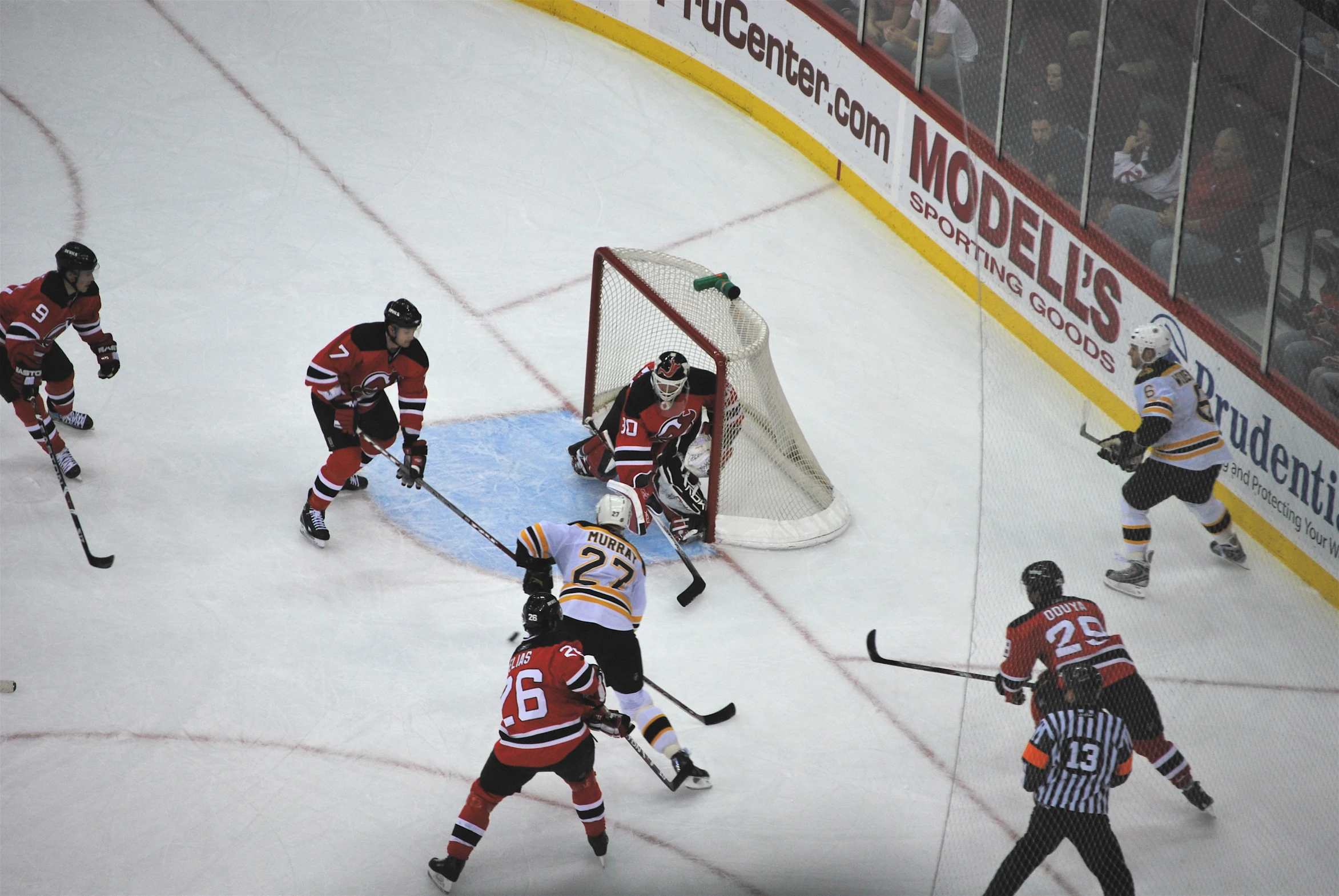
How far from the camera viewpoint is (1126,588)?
549cm

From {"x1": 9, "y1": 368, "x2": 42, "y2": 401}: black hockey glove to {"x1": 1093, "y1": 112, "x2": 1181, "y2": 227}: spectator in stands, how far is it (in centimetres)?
435

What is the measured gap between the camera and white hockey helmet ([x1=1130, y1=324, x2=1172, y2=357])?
18.7 feet

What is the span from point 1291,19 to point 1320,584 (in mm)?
2086

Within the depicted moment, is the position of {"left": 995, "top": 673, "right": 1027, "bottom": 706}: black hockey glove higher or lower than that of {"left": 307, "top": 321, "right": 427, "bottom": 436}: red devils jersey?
lower

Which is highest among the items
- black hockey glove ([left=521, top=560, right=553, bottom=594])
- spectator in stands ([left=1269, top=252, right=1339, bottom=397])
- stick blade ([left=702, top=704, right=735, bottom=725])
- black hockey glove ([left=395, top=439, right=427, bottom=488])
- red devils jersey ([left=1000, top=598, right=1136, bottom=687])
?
spectator in stands ([left=1269, top=252, right=1339, bottom=397])

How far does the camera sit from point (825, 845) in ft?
15.1

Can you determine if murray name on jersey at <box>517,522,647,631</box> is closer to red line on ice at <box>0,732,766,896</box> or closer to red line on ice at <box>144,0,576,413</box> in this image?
red line on ice at <box>0,732,766,896</box>

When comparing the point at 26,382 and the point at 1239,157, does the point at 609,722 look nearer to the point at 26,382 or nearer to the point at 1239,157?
the point at 26,382

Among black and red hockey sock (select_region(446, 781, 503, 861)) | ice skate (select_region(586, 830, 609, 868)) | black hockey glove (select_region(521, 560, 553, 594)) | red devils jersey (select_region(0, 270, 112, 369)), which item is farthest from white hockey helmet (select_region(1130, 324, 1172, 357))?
red devils jersey (select_region(0, 270, 112, 369))

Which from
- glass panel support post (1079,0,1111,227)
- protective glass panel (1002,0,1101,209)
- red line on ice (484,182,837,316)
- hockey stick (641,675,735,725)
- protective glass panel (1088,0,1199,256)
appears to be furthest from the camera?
red line on ice (484,182,837,316)

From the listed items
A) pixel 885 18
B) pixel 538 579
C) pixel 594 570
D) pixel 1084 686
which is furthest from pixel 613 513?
pixel 885 18

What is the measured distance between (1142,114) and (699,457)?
227cm

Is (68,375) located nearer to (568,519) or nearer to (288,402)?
(288,402)

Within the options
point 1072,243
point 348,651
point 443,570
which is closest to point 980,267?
point 1072,243
